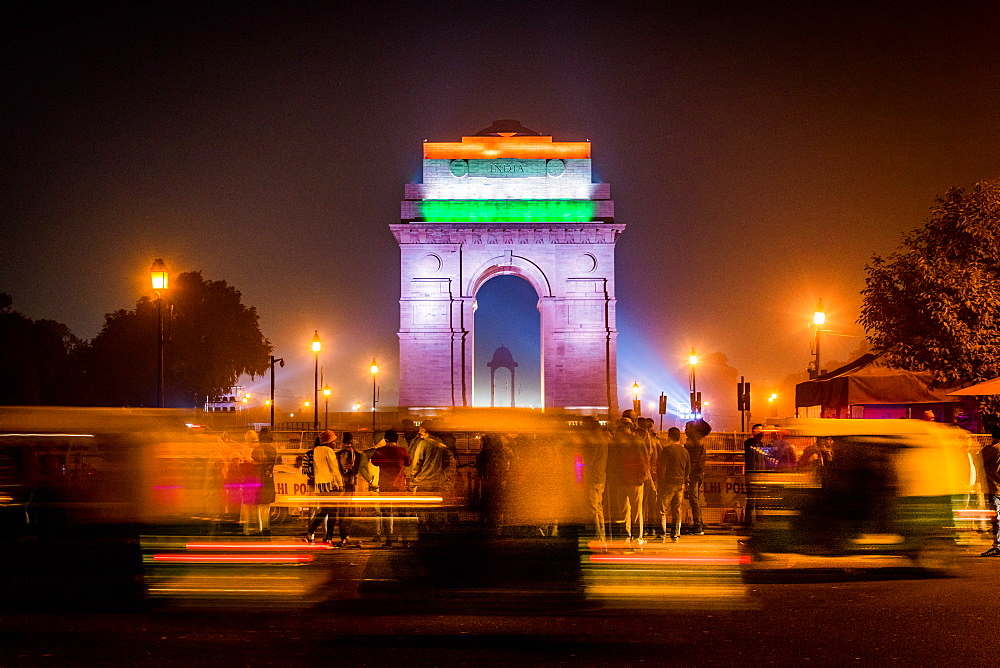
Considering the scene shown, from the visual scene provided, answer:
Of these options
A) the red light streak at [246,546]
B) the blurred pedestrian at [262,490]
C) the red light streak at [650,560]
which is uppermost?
the blurred pedestrian at [262,490]

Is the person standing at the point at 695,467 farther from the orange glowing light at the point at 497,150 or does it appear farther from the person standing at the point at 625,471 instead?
the orange glowing light at the point at 497,150

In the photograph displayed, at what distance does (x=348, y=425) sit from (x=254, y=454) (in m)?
39.3

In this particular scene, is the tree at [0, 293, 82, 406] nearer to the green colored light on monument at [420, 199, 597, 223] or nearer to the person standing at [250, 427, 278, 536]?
the green colored light on monument at [420, 199, 597, 223]

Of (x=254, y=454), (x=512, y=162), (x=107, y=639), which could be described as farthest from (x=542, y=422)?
(x=512, y=162)

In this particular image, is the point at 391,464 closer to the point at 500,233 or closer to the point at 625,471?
the point at 625,471

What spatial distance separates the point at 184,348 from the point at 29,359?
14.4 metres

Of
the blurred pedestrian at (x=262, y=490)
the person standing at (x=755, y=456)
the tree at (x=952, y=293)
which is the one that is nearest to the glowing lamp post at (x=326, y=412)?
the tree at (x=952, y=293)

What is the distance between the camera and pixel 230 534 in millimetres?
10305

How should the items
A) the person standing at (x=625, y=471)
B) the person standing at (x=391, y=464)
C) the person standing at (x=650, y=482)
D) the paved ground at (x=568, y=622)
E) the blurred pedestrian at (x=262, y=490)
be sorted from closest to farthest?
1. the paved ground at (x=568, y=622)
2. the blurred pedestrian at (x=262, y=490)
3. the person standing at (x=625, y=471)
4. the person standing at (x=391, y=464)
5. the person standing at (x=650, y=482)

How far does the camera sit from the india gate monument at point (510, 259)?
5016cm

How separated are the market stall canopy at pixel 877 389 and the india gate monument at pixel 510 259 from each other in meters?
27.0

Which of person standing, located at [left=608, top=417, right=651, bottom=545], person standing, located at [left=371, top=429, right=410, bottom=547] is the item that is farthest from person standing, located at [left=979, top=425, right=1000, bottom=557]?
person standing, located at [left=371, top=429, right=410, bottom=547]

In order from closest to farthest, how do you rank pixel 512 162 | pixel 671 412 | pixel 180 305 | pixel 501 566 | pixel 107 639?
pixel 107 639, pixel 501 566, pixel 512 162, pixel 180 305, pixel 671 412

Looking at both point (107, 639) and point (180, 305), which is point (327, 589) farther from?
point (180, 305)
